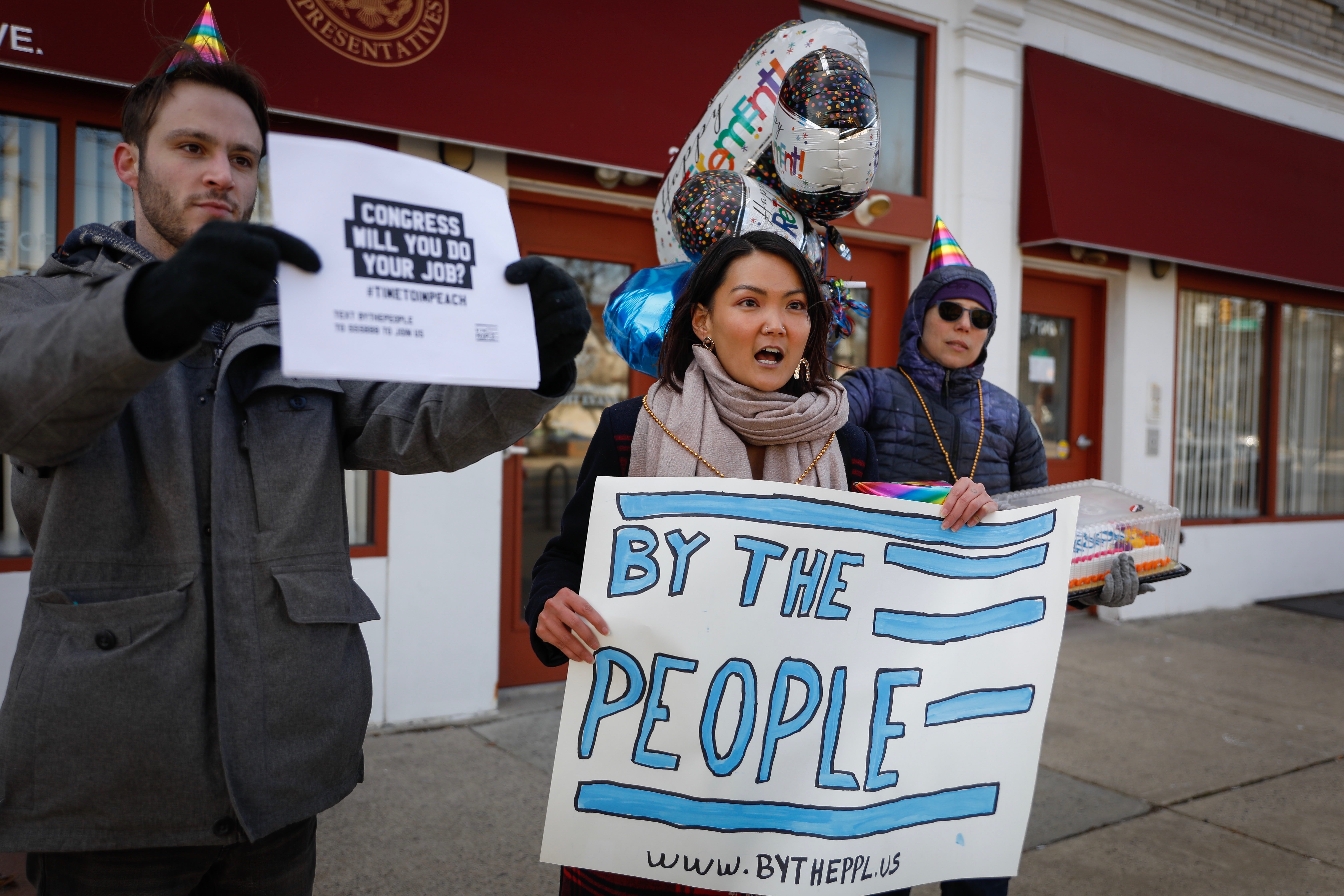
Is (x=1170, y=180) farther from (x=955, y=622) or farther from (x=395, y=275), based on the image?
(x=395, y=275)

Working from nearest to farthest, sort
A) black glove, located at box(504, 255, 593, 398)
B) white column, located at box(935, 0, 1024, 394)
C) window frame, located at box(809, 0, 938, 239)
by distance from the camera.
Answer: black glove, located at box(504, 255, 593, 398), window frame, located at box(809, 0, 938, 239), white column, located at box(935, 0, 1024, 394)

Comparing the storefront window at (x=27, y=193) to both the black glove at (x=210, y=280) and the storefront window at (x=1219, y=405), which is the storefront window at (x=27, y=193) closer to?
the black glove at (x=210, y=280)

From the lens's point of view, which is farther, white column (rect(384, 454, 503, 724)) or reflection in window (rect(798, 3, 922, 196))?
reflection in window (rect(798, 3, 922, 196))

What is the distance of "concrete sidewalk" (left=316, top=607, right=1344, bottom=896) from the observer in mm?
3150

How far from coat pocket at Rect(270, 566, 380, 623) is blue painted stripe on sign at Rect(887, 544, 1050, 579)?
3.27 ft

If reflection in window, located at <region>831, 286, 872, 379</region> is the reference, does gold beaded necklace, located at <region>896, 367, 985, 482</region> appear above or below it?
below

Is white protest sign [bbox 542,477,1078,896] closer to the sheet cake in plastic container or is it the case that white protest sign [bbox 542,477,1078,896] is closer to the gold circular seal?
the sheet cake in plastic container

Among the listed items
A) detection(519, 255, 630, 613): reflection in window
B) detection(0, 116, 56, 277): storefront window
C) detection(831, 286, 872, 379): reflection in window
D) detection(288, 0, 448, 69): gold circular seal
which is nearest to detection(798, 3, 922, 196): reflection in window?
detection(831, 286, 872, 379): reflection in window

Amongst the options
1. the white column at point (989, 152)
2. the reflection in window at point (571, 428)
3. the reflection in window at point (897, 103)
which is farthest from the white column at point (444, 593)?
the white column at point (989, 152)

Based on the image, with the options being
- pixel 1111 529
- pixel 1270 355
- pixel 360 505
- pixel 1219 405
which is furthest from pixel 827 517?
pixel 1270 355

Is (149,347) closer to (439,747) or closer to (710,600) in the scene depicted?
(710,600)

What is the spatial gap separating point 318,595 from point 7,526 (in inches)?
117

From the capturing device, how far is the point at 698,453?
183 cm

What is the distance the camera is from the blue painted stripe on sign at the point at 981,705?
184 cm
